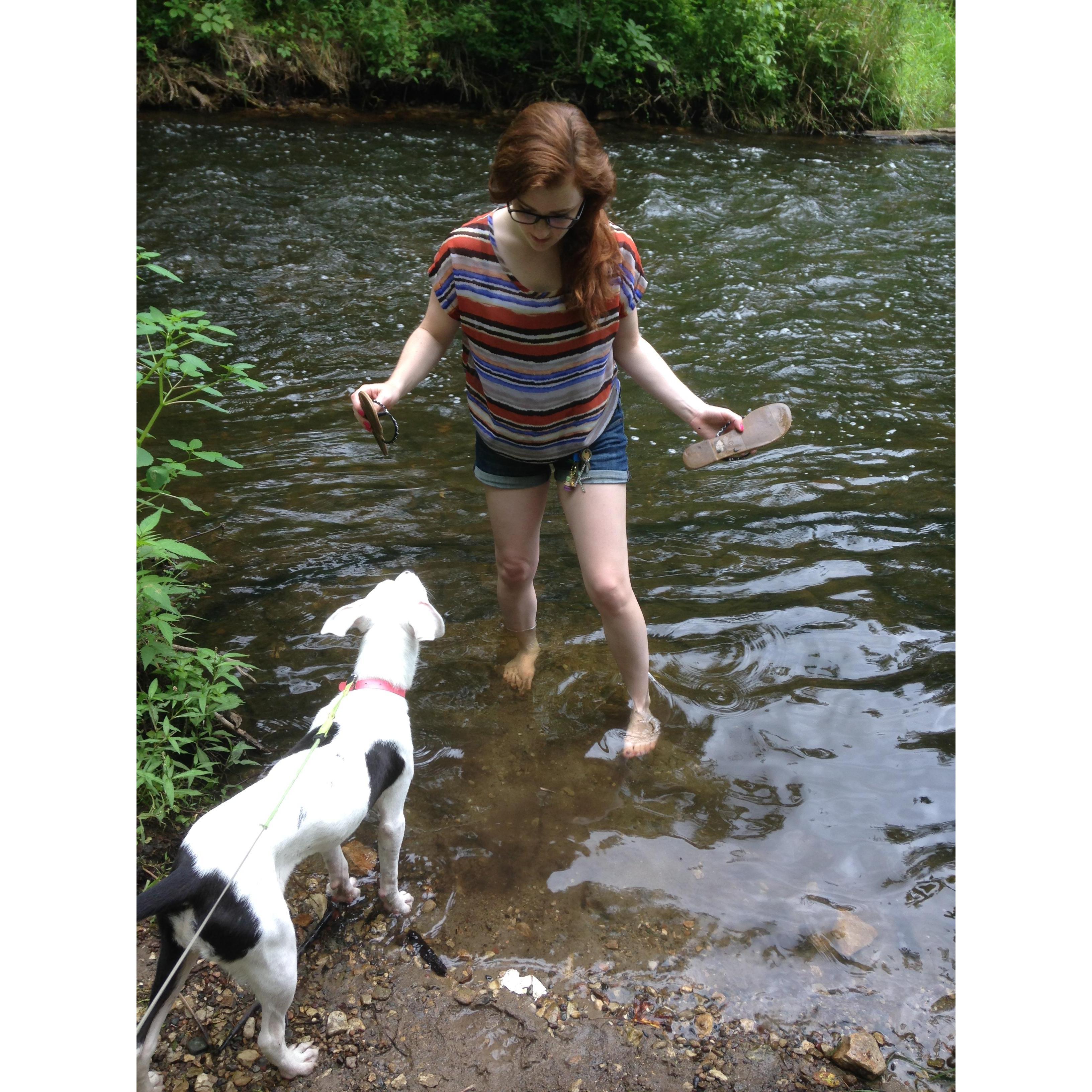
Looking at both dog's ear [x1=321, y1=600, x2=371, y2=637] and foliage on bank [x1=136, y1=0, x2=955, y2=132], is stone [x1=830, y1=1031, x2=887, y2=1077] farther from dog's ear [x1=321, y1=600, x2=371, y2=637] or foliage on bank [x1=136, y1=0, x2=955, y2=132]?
foliage on bank [x1=136, y1=0, x2=955, y2=132]

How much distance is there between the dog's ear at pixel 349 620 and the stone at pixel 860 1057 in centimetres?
182

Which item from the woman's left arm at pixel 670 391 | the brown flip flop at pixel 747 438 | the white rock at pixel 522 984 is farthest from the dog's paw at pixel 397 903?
the woman's left arm at pixel 670 391

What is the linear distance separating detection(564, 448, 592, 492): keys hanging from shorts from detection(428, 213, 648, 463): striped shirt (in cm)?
4

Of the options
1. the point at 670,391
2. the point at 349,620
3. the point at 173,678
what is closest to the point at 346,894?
the point at 349,620

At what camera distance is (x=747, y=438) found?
3.07m

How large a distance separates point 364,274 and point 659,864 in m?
6.66

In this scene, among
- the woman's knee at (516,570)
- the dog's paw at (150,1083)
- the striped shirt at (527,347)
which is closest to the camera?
the dog's paw at (150,1083)

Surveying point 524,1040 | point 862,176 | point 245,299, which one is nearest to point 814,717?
point 524,1040

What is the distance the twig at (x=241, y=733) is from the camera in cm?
337

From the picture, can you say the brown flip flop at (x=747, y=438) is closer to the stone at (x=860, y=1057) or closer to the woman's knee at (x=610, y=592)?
the woman's knee at (x=610, y=592)

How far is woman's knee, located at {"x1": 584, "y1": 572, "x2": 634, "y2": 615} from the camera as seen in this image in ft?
10.2

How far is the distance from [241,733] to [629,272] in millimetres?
2188

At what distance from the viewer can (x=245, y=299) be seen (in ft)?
24.9

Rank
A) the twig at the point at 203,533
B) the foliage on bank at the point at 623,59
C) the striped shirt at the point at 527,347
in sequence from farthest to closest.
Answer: the foliage on bank at the point at 623,59 < the twig at the point at 203,533 < the striped shirt at the point at 527,347
